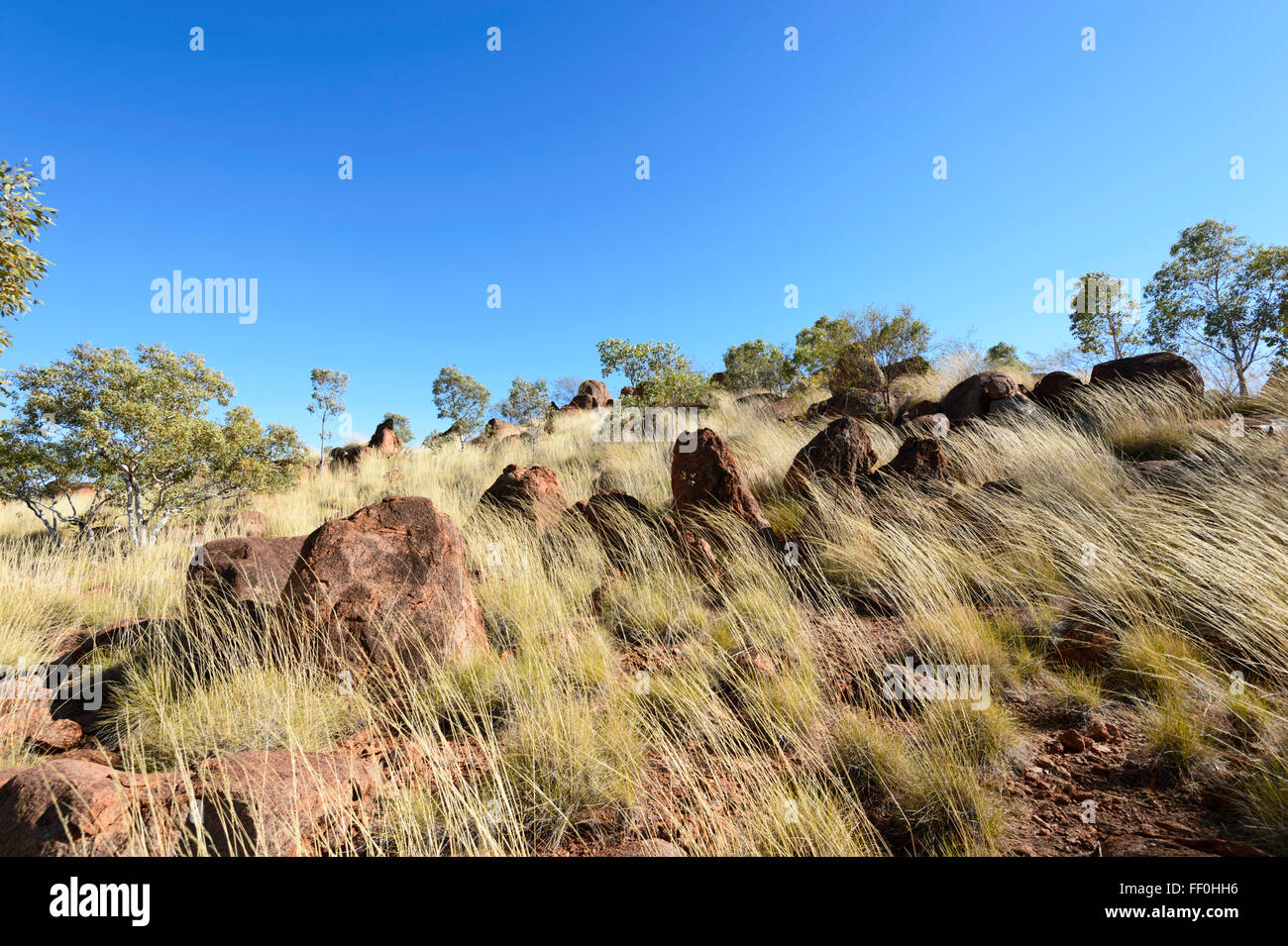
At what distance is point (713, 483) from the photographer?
5.90m

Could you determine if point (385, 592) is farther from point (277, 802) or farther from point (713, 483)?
point (713, 483)

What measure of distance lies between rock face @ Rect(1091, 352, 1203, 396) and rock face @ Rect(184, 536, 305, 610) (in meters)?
11.8

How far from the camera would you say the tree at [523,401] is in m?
31.1

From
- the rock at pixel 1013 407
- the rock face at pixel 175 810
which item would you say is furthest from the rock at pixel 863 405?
the rock face at pixel 175 810

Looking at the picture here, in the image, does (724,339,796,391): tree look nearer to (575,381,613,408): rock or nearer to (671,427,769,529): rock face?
(575,381,613,408): rock

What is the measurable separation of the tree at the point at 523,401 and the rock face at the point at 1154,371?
26.3 m

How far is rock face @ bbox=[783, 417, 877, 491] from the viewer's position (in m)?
6.02

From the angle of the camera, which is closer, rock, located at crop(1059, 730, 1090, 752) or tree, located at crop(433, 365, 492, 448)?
rock, located at crop(1059, 730, 1090, 752)

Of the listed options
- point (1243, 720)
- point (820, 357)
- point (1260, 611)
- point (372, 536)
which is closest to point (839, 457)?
point (1260, 611)

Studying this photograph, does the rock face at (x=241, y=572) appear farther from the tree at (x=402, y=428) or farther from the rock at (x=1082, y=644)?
the tree at (x=402, y=428)

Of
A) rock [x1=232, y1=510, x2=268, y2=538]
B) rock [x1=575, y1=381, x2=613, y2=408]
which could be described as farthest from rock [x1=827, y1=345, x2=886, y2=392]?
rock [x1=575, y1=381, x2=613, y2=408]

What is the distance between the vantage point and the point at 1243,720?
7.34 feet
